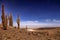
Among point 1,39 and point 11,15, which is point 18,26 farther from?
point 1,39

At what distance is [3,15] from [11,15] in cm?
556

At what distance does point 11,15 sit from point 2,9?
5.85 meters

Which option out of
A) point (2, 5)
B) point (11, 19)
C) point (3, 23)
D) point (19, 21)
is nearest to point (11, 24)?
point (11, 19)

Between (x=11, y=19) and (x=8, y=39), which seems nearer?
(x=8, y=39)

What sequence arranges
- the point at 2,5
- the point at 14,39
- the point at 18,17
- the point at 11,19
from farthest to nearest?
the point at 11,19 < the point at 18,17 < the point at 2,5 < the point at 14,39

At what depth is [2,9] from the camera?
33.2m

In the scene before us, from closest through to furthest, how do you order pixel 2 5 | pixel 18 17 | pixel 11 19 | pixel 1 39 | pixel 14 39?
pixel 1 39 < pixel 14 39 < pixel 2 5 < pixel 18 17 < pixel 11 19

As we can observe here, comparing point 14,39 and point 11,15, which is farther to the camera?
point 11,15

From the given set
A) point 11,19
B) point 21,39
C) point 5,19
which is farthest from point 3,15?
point 21,39

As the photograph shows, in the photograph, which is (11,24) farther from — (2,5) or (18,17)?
(2,5)

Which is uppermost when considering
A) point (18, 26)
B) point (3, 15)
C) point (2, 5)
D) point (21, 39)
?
point (2, 5)

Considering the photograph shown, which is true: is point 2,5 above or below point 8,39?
above

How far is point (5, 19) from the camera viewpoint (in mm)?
32875

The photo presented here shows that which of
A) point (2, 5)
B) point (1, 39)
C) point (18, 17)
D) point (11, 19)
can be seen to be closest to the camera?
point (1, 39)
